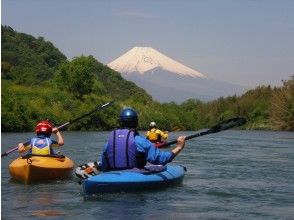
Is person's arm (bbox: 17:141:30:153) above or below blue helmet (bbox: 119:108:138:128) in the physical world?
below

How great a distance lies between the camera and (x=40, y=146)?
35.4 ft

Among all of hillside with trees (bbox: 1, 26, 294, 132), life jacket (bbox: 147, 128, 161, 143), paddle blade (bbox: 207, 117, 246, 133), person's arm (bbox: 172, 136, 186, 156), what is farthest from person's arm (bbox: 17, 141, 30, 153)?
hillside with trees (bbox: 1, 26, 294, 132)

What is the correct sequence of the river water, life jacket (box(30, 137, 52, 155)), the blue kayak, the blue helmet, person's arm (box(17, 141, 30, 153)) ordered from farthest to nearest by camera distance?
person's arm (box(17, 141, 30, 153))
life jacket (box(30, 137, 52, 155))
the blue helmet
the blue kayak
the river water

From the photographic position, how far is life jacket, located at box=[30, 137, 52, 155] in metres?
10.8

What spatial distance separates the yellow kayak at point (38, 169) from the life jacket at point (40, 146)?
106 mm

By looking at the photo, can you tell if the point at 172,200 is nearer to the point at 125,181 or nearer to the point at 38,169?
the point at 125,181

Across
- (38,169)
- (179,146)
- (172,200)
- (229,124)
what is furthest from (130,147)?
(229,124)

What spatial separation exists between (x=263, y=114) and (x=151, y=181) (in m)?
71.4

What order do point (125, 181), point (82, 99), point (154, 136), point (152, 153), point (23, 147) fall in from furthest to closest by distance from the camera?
point (82, 99) → point (154, 136) → point (23, 147) → point (152, 153) → point (125, 181)

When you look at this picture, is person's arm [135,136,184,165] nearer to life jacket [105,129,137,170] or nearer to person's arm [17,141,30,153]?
life jacket [105,129,137,170]

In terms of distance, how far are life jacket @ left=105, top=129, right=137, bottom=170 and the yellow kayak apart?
186 cm

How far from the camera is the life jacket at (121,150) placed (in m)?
8.79

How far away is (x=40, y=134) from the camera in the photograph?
10.9 metres

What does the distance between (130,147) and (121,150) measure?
0.15 meters
